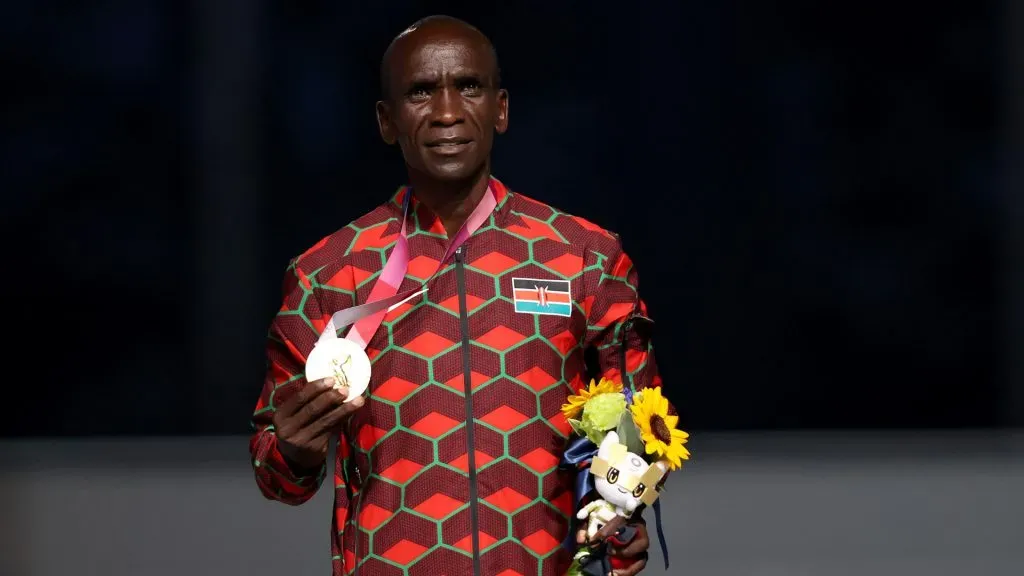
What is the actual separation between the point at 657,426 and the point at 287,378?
568 millimetres

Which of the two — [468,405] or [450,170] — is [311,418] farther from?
[450,170]

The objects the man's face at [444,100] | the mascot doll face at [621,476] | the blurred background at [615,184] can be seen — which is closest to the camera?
the mascot doll face at [621,476]

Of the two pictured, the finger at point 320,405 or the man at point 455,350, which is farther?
the man at point 455,350

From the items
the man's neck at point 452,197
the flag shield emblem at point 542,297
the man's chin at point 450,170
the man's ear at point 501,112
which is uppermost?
the man's ear at point 501,112

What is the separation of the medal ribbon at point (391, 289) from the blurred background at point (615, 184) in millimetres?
3393

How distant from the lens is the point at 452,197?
102 inches

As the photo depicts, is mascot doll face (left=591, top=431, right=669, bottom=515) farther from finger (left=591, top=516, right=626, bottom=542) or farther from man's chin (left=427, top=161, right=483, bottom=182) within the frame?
man's chin (left=427, top=161, right=483, bottom=182)

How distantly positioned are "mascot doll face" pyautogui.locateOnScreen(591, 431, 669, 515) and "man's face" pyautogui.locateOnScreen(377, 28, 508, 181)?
1.60 feet

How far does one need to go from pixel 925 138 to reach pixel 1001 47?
43 centimetres

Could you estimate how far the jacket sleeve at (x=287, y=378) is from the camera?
242cm

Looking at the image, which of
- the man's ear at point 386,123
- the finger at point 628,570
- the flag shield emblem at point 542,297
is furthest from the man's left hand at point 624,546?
the man's ear at point 386,123

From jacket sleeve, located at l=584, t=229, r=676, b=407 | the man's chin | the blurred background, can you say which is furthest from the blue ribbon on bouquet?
the blurred background

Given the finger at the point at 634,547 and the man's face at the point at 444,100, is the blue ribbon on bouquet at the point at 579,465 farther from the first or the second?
the man's face at the point at 444,100

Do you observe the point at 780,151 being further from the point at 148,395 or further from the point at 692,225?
the point at 148,395
